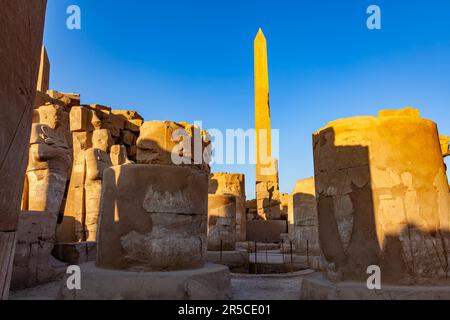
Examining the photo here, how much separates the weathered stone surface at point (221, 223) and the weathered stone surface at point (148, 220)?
4.59 metres

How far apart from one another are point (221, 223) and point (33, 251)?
4.96 meters

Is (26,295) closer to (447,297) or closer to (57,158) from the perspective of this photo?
(57,158)

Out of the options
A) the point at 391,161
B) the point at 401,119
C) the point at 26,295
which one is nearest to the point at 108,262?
the point at 26,295

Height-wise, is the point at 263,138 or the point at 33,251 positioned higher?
the point at 263,138

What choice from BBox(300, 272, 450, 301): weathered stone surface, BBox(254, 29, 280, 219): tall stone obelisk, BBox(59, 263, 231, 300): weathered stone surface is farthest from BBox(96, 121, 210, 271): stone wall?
BBox(254, 29, 280, 219): tall stone obelisk

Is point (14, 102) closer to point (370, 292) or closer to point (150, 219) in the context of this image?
point (150, 219)

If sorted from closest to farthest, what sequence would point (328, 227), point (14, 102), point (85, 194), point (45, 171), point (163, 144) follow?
point (14, 102) → point (328, 227) → point (45, 171) → point (163, 144) → point (85, 194)

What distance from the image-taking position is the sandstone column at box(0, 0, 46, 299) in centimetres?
139

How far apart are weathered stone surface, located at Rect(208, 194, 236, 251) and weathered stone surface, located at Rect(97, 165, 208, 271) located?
4586 millimetres

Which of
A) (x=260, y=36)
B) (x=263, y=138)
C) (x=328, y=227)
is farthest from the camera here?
(x=260, y=36)

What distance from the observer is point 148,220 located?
4.24 metres

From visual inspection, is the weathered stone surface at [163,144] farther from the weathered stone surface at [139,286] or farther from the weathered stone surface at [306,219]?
the weathered stone surface at [306,219]

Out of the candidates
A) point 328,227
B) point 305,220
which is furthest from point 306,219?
point 328,227

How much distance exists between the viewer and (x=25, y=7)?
5.12 ft
